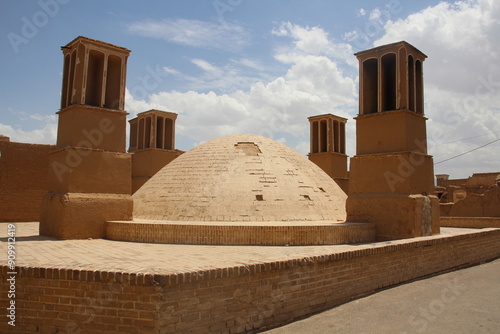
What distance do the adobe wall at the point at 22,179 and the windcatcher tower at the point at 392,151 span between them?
32.2 feet

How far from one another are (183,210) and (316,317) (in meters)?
5.26

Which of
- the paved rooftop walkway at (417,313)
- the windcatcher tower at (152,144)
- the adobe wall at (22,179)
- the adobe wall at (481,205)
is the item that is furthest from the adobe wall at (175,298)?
the adobe wall at (481,205)

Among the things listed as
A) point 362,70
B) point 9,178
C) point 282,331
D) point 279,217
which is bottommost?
point 282,331

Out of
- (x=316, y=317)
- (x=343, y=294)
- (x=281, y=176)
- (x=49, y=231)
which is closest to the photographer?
(x=316, y=317)

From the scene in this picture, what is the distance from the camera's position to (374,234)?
350 inches

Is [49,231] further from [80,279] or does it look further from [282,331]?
[282,331]

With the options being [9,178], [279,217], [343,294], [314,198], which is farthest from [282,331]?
[9,178]

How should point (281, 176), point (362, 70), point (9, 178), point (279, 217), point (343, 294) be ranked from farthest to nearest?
point (9, 178)
point (281, 176)
point (362, 70)
point (279, 217)
point (343, 294)

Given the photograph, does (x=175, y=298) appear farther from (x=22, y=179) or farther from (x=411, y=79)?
(x=22, y=179)

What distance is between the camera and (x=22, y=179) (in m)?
12.7

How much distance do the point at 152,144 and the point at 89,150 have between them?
765 cm

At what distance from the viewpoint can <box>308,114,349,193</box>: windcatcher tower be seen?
1752cm

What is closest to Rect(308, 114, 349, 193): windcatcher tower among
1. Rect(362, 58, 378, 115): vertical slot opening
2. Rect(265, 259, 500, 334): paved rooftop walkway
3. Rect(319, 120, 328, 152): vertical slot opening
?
Rect(319, 120, 328, 152): vertical slot opening

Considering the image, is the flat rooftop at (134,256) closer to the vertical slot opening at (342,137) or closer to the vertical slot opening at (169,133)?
the vertical slot opening at (169,133)
